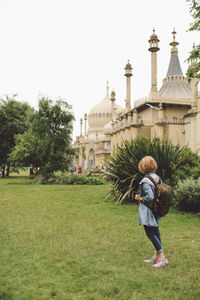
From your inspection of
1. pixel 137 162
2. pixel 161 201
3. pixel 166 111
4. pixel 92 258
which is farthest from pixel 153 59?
pixel 92 258

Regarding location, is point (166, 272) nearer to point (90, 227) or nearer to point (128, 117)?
point (90, 227)

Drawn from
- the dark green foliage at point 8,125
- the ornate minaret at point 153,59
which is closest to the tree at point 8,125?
the dark green foliage at point 8,125

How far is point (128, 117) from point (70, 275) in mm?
26940

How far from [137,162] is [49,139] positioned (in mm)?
10778

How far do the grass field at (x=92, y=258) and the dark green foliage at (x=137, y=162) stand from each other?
2088 millimetres

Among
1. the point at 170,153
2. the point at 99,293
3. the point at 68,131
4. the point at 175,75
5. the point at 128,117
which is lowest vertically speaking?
the point at 99,293

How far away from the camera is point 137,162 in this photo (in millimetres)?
10031

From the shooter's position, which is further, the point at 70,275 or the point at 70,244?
the point at 70,244

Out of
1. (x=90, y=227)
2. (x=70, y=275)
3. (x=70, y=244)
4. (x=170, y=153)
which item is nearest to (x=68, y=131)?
(x=170, y=153)

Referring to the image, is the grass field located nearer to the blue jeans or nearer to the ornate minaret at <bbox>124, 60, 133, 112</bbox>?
the blue jeans

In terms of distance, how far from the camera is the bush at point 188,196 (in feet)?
27.7

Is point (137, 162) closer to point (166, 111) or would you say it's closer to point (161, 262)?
point (161, 262)

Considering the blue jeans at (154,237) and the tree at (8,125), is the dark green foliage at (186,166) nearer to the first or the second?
the blue jeans at (154,237)

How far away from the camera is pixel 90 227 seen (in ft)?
21.5
